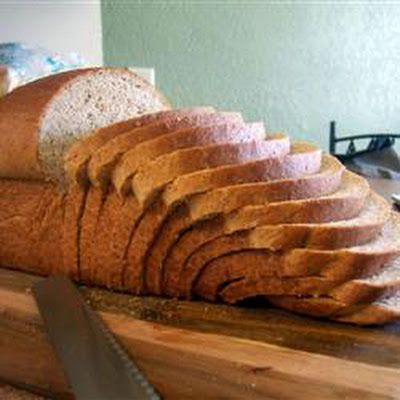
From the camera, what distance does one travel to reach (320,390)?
675mm

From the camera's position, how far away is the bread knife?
664 millimetres

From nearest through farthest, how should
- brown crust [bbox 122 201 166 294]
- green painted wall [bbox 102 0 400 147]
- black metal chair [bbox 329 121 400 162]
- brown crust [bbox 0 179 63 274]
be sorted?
brown crust [bbox 122 201 166 294] < brown crust [bbox 0 179 63 274] < black metal chair [bbox 329 121 400 162] < green painted wall [bbox 102 0 400 147]

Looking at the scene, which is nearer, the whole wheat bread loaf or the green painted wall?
the whole wheat bread loaf

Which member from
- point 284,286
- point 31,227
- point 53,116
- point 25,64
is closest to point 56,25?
point 25,64

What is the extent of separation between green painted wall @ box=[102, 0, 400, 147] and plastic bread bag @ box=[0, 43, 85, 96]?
135 centimetres

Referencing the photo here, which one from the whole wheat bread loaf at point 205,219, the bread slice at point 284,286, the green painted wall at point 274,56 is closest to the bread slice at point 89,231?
the whole wheat bread loaf at point 205,219

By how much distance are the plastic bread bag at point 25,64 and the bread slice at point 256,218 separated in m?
0.71

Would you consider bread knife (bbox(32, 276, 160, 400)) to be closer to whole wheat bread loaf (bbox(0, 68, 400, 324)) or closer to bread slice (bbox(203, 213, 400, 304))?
whole wheat bread loaf (bbox(0, 68, 400, 324))

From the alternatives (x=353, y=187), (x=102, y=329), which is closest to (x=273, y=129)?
(x=353, y=187)

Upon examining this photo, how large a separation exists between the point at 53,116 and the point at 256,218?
48 centimetres

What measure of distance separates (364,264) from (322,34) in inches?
110

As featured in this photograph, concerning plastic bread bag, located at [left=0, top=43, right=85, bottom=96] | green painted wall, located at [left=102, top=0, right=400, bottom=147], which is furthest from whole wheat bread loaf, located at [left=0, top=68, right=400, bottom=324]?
green painted wall, located at [left=102, top=0, right=400, bottom=147]

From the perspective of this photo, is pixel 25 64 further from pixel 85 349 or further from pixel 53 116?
pixel 85 349

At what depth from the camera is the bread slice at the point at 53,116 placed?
3.53 ft
